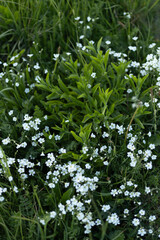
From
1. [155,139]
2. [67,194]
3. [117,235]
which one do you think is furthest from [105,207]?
[155,139]

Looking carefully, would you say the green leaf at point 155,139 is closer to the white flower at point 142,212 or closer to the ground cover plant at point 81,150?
the ground cover plant at point 81,150

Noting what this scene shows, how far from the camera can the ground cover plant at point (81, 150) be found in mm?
2932

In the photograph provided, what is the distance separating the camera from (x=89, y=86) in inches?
135

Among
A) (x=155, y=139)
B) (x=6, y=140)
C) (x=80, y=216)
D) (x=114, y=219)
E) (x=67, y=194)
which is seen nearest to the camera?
(x=80, y=216)

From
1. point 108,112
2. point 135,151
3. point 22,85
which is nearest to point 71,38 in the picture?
point 22,85

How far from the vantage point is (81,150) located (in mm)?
3086

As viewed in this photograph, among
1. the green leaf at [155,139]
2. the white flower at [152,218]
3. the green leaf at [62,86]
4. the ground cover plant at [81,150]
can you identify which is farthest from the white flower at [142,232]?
the green leaf at [62,86]

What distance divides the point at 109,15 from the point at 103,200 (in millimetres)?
2934

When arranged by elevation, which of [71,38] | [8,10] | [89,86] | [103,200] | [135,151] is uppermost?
[8,10]

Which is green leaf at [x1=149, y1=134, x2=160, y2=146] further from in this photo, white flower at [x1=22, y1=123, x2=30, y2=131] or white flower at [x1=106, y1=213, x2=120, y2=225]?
white flower at [x1=22, y1=123, x2=30, y2=131]

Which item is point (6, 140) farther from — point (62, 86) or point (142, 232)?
point (142, 232)

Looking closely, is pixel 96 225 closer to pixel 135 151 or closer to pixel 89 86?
pixel 135 151

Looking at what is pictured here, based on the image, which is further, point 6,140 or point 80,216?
point 6,140

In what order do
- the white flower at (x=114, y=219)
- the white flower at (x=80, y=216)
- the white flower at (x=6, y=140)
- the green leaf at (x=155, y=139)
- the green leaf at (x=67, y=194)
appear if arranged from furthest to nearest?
the green leaf at (x=155, y=139), the white flower at (x=6, y=140), the green leaf at (x=67, y=194), the white flower at (x=114, y=219), the white flower at (x=80, y=216)
